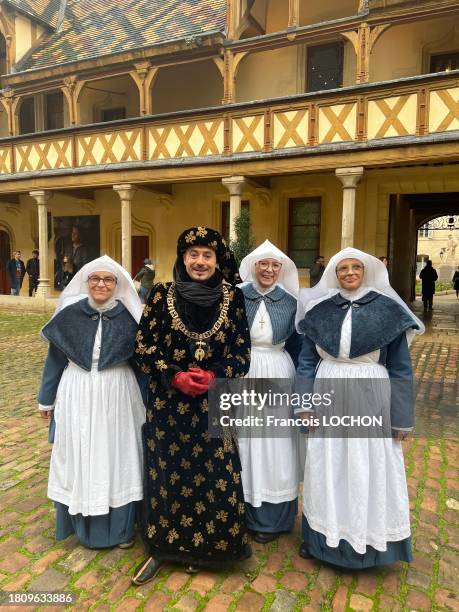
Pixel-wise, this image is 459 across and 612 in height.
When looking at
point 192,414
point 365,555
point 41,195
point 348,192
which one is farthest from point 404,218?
point 192,414

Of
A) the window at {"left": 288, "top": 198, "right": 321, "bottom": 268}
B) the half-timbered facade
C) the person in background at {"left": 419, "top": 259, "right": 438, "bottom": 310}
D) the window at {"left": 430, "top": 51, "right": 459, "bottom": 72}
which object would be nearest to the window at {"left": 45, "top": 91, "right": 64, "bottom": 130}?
the half-timbered facade

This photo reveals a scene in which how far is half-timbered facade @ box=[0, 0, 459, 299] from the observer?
9.44 metres

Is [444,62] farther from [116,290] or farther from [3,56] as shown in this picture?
[3,56]

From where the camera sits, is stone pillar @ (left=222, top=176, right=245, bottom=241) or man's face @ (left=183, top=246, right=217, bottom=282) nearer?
man's face @ (left=183, top=246, right=217, bottom=282)

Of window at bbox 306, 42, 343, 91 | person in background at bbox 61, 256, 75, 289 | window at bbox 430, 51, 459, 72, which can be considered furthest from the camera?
person in background at bbox 61, 256, 75, 289

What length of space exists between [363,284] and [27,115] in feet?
54.9

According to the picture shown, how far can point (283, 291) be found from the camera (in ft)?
9.57

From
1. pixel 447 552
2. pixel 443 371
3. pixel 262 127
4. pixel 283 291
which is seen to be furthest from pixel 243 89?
pixel 447 552

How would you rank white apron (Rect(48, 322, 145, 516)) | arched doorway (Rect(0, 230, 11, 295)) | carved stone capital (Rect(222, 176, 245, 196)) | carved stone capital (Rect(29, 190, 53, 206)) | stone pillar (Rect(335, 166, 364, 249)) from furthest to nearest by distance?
arched doorway (Rect(0, 230, 11, 295)), carved stone capital (Rect(29, 190, 53, 206)), carved stone capital (Rect(222, 176, 245, 196)), stone pillar (Rect(335, 166, 364, 249)), white apron (Rect(48, 322, 145, 516))

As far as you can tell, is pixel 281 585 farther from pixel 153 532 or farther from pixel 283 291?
pixel 283 291

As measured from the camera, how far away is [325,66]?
11.9 m

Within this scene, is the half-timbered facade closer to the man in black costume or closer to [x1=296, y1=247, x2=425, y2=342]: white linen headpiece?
[x1=296, y1=247, x2=425, y2=342]: white linen headpiece

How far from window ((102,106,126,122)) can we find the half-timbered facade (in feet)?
0.22

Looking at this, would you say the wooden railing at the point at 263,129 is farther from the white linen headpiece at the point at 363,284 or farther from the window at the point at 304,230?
the white linen headpiece at the point at 363,284
